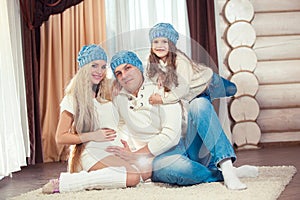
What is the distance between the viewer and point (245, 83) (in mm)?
4684

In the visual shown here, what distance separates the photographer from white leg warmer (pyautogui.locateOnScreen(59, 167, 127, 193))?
268 cm

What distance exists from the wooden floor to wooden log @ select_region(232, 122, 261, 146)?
12cm

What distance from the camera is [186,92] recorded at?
8.14 ft

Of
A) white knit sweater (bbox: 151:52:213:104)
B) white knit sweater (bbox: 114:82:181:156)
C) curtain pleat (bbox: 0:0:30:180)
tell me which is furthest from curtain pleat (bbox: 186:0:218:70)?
white knit sweater (bbox: 114:82:181:156)

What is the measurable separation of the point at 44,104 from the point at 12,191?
157 centimetres

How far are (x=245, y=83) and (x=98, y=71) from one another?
2.36 m

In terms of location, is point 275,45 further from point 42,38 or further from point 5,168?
point 5,168

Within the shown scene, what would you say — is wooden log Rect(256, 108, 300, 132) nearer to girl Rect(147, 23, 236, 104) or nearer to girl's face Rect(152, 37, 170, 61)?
girl Rect(147, 23, 236, 104)

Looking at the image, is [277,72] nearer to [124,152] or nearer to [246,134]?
[246,134]

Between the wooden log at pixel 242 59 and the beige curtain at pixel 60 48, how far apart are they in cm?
103

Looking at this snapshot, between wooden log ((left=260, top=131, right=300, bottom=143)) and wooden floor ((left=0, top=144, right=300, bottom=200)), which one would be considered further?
wooden log ((left=260, top=131, right=300, bottom=143))

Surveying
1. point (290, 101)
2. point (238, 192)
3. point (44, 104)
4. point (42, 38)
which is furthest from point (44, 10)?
point (238, 192)

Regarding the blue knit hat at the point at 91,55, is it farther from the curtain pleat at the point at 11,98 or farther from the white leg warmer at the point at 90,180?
the curtain pleat at the point at 11,98

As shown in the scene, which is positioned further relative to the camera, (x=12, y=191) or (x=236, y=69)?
(x=236, y=69)
